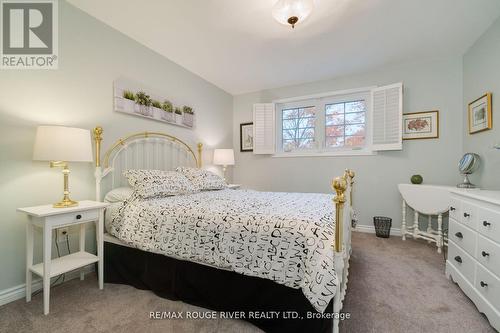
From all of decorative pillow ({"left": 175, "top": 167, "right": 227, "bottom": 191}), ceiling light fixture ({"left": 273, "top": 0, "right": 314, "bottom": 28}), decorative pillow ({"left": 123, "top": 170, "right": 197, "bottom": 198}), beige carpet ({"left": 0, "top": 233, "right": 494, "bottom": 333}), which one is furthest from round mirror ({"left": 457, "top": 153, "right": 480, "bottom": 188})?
decorative pillow ({"left": 123, "top": 170, "right": 197, "bottom": 198})

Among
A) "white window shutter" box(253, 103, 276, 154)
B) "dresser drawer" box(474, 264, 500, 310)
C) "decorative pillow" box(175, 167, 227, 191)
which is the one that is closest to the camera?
"dresser drawer" box(474, 264, 500, 310)

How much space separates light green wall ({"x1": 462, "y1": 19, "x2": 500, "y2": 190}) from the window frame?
1038 mm

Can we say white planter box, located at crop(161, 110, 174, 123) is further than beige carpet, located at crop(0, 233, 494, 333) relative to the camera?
Yes

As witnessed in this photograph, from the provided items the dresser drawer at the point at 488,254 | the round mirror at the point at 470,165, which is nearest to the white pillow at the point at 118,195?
the dresser drawer at the point at 488,254

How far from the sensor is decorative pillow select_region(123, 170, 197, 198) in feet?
6.42

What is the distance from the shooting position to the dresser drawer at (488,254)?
129cm

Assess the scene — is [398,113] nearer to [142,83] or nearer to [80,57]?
[142,83]

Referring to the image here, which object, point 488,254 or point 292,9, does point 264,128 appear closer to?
point 292,9

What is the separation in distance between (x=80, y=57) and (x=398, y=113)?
3.70 meters

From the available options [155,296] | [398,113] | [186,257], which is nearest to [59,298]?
[155,296]

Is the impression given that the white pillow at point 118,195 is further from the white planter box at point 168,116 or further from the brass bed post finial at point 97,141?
the white planter box at point 168,116

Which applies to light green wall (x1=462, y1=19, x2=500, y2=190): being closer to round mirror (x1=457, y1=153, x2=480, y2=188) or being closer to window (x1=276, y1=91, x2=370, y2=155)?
round mirror (x1=457, y1=153, x2=480, y2=188)

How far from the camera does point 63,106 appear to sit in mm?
1858

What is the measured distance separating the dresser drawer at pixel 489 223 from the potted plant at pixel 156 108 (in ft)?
10.3
